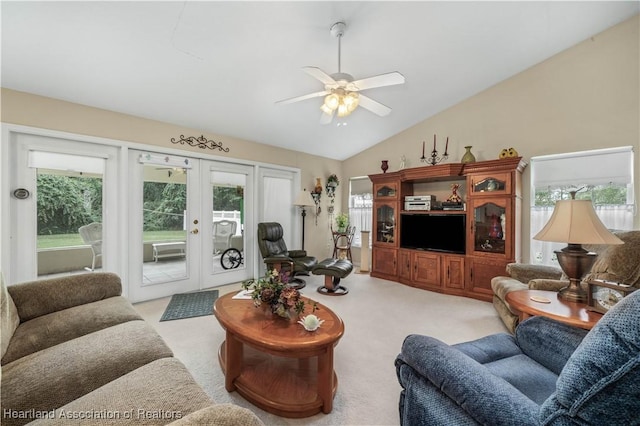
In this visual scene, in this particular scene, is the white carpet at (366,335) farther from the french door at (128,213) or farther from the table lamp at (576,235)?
the table lamp at (576,235)

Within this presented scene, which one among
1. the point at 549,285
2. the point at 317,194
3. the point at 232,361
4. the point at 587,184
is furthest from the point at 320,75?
the point at 587,184

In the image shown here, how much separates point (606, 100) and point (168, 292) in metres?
6.16

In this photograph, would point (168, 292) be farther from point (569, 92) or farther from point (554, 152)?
point (569, 92)

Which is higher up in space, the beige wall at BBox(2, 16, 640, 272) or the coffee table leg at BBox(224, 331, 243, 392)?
the beige wall at BBox(2, 16, 640, 272)

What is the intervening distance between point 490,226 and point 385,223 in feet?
5.46

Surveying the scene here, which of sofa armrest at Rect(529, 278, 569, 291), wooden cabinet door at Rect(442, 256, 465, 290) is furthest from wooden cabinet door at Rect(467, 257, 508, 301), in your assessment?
sofa armrest at Rect(529, 278, 569, 291)

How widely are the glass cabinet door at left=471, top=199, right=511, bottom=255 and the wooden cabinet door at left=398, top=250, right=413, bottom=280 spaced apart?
1.00m

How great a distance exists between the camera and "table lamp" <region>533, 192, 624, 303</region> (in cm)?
173

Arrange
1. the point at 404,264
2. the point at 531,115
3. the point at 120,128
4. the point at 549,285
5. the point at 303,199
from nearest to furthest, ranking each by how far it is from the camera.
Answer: the point at 549,285 < the point at 120,128 < the point at 531,115 < the point at 404,264 < the point at 303,199

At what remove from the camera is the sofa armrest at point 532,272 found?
2840mm

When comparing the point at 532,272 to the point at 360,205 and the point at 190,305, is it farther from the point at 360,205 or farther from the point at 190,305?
the point at 190,305

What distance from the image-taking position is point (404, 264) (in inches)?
176

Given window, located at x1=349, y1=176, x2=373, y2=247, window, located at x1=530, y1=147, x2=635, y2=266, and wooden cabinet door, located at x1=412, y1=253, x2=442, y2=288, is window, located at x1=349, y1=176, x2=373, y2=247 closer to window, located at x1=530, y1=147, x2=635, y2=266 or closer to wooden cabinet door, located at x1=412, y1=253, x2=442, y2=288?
wooden cabinet door, located at x1=412, y1=253, x2=442, y2=288

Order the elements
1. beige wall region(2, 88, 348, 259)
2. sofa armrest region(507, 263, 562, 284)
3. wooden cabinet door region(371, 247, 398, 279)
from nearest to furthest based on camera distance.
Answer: beige wall region(2, 88, 348, 259)
sofa armrest region(507, 263, 562, 284)
wooden cabinet door region(371, 247, 398, 279)
